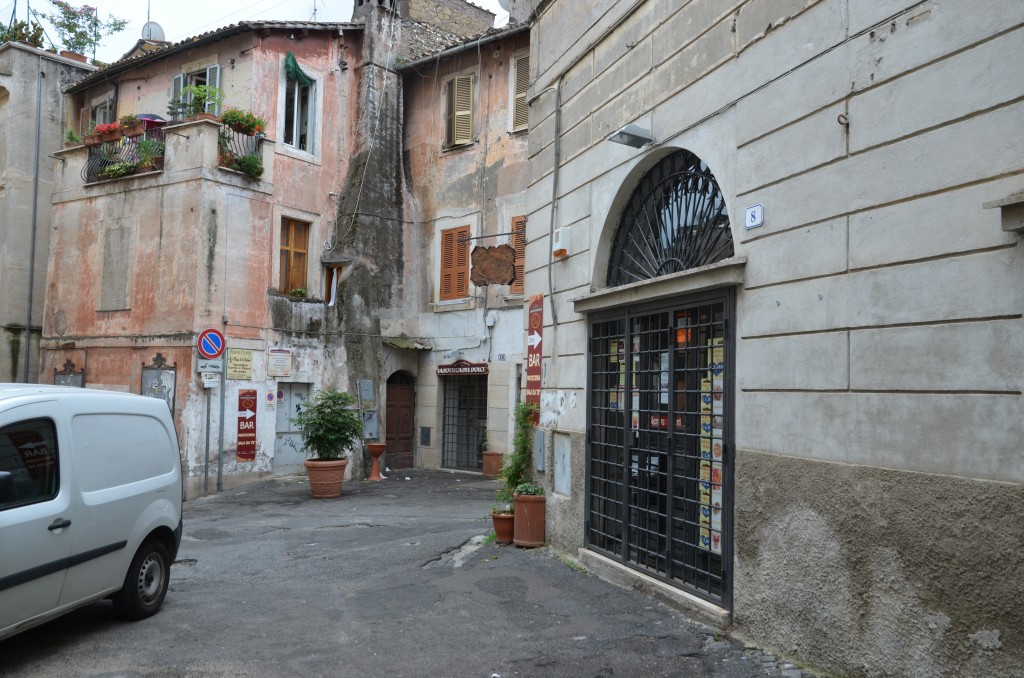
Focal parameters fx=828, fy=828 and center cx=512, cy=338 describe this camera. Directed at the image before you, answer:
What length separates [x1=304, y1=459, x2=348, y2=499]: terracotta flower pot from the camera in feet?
47.5

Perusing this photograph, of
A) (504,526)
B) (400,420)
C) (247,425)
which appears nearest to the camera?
(504,526)

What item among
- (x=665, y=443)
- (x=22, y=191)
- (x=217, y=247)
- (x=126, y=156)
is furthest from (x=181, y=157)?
(x=665, y=443)

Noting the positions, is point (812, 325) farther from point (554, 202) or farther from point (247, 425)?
point (247, 425)

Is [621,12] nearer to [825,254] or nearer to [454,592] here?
[825,254]

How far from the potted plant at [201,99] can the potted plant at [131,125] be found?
37.4 inches

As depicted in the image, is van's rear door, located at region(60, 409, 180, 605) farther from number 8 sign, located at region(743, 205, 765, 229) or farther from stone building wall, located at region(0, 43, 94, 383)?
stone building wall, located at region(0, 43, 94, 383)

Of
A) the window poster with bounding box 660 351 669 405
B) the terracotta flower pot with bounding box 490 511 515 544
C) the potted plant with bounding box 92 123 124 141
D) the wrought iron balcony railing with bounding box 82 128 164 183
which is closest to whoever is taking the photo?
the window poster with bounding box 660 351 669 405

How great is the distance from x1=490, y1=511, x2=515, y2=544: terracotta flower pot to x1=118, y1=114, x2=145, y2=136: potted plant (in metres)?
12.1

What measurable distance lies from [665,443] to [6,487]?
4.78 metres

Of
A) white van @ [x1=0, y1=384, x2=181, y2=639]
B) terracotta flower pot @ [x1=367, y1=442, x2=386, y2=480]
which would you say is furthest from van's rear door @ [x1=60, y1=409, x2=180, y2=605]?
terracotta flower pot @ [x1=367, y1=442, x2=386, y2=480]

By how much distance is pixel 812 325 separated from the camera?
5.24 m

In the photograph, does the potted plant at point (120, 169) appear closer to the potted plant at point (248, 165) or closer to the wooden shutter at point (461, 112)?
the potted plant at point (248, 165)

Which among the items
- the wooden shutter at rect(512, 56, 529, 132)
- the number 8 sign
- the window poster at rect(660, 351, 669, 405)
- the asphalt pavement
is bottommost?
the asphalt pavement

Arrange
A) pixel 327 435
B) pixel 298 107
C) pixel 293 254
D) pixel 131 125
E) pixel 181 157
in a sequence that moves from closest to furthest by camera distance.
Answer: pixel 327 435 → pixel 181 157 → pixel 131 125 → pixel 293 254 → pixel 298 107
